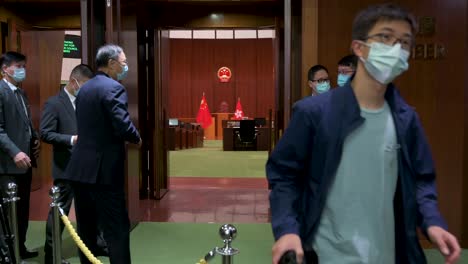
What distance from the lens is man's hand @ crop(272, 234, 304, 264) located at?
1.38 m

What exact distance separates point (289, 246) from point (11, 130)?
10.5 ft

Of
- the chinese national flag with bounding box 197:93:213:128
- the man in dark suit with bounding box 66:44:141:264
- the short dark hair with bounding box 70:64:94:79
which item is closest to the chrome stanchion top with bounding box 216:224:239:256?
the man in dark suit with bounding box 66:44:141:264

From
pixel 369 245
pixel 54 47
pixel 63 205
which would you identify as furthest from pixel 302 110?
pixel 54 47

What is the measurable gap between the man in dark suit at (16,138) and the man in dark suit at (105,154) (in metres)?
0.91

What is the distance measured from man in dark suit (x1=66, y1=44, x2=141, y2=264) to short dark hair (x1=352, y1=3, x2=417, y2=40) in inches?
73.1

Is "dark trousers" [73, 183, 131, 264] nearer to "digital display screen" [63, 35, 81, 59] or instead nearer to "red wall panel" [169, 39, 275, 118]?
"digital display screen" [63, 35, 81, 59]

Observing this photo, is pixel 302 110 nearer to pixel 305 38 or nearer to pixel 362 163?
pixel 362 163

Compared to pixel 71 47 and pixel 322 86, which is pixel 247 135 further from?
pixel 322 86

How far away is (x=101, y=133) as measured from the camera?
10.3 ft

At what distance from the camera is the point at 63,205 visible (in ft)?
12.8

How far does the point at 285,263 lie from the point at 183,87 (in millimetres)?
18962

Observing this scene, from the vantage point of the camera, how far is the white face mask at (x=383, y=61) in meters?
1.47

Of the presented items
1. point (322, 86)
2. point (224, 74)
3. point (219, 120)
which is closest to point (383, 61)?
point (322, 86)

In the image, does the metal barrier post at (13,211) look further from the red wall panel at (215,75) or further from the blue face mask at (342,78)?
the red wall panel at (215,75)
